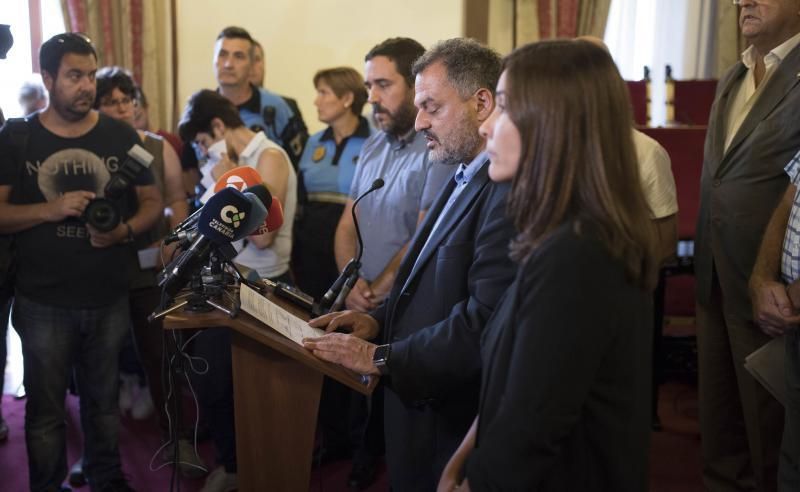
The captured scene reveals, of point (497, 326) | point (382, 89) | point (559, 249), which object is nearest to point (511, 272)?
point (497, 326)

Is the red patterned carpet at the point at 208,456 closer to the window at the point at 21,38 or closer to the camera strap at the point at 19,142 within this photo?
the camera strap at the point at 19,142

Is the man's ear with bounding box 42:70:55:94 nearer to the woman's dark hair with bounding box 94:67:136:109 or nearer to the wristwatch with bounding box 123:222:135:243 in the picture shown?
the wristwatch with bounding box 123:222:135:243

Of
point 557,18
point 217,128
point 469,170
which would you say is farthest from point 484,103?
point 557,18

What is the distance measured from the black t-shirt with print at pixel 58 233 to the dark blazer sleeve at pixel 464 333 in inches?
50.6

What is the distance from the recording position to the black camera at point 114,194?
2.44m

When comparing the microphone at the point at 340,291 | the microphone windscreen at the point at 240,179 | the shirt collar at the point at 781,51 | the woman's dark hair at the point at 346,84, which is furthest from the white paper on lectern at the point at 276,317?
the woman's dark hair at the point at 346,84

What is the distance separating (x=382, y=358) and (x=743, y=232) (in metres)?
1.38

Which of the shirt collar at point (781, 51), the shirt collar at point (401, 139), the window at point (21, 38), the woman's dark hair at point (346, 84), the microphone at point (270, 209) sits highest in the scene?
the window at point (21, 38)

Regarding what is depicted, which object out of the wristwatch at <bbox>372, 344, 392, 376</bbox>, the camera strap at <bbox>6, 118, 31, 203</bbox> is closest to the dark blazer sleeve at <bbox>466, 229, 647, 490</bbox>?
the wristwatch at <bbox>372, 344, 392, 376</bbox>

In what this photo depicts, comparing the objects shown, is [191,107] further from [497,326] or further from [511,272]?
[497,326]

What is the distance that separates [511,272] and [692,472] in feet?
6.36

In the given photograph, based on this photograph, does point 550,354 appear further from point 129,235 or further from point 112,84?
point 112,84

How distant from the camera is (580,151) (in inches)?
46.1

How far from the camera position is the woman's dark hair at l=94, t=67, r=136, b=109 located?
3.37m
